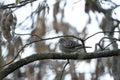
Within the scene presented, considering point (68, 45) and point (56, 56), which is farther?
point (68, 45)

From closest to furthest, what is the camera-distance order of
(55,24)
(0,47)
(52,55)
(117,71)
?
(55,24) → (52,55) → (117,71) → (0,47)

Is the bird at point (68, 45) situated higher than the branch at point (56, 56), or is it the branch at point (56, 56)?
the branch at point (56, 56)

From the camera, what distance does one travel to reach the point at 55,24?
2.66 metres

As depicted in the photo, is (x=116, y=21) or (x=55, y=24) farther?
(x=116, y=21)

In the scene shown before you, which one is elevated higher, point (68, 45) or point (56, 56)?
point (56, 56)

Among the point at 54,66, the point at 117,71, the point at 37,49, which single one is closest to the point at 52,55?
the point at 37,49

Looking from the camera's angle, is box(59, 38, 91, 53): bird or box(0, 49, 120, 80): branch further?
box(59, 38, 91, 53): bird

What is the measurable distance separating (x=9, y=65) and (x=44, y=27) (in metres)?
0.50

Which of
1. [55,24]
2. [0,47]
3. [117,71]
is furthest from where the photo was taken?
[0,47]

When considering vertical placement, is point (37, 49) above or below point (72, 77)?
above

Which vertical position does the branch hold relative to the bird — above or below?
above

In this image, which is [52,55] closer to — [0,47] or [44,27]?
[44,27]

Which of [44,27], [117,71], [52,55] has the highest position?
[44,27]

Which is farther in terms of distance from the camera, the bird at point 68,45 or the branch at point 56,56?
the bird at point 68,45
